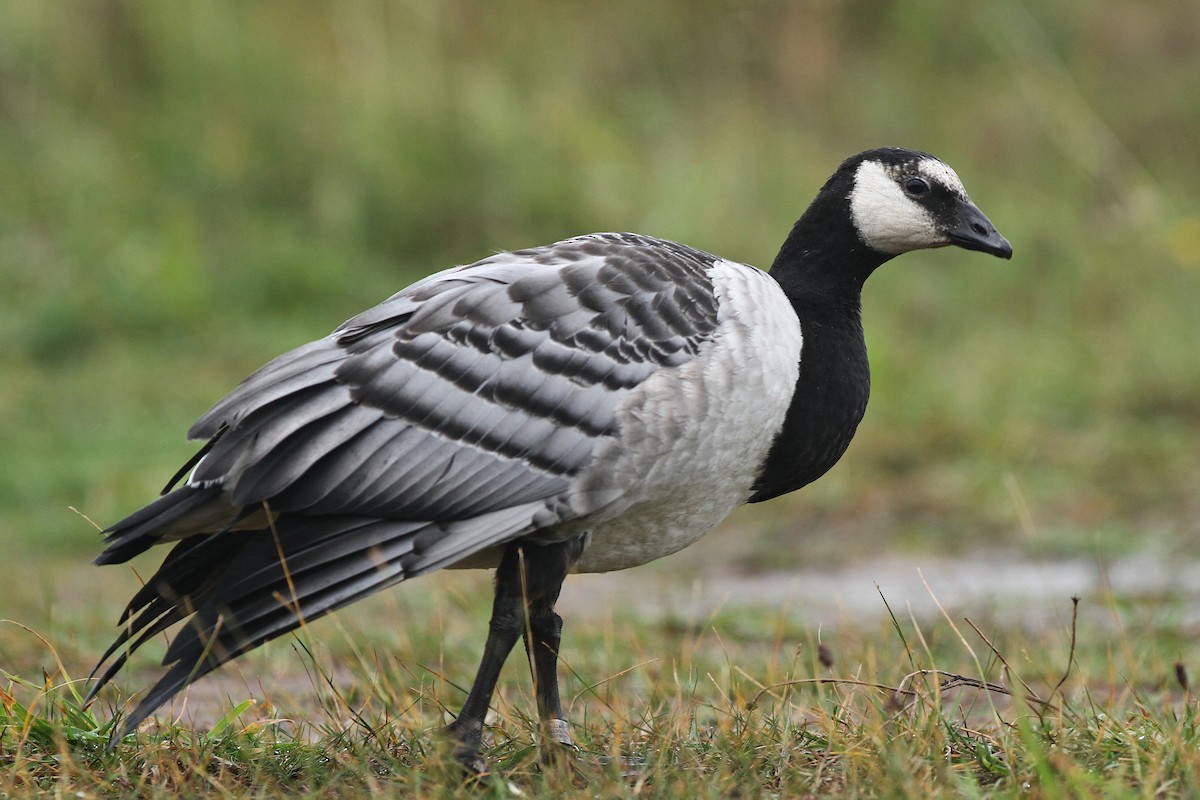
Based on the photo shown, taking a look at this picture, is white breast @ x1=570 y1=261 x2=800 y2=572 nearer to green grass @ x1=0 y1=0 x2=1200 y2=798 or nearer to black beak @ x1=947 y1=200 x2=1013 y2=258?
green grass @ x1=0 y1=0 x2=1200 y2=798

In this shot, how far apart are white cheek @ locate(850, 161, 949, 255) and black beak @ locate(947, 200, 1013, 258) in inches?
1.7

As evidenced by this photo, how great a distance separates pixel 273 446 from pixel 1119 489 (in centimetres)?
475

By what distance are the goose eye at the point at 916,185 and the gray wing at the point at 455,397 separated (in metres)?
0.79

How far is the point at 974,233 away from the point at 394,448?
173 cm

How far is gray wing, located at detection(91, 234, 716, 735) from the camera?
11.0ft

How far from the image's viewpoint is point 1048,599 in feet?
19.0

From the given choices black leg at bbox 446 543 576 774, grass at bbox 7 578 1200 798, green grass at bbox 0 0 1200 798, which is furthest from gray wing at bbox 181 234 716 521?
green grass at bbox 0 0 1200 798

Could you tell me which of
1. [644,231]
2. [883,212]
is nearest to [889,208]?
[883,212]

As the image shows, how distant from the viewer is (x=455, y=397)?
3.46 m

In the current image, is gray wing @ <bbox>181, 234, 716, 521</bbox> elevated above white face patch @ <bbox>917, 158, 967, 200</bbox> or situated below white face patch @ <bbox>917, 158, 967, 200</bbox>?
below

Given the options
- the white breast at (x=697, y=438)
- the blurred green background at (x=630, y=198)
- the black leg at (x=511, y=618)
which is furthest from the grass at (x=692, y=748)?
the blurred green background at (x=630, y=198)

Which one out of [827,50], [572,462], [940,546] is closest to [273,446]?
[572,462]

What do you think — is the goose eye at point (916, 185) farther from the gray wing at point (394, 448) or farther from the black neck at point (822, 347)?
the gray wing at point (394, 448)

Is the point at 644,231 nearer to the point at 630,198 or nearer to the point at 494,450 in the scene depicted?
the point at 630,198
